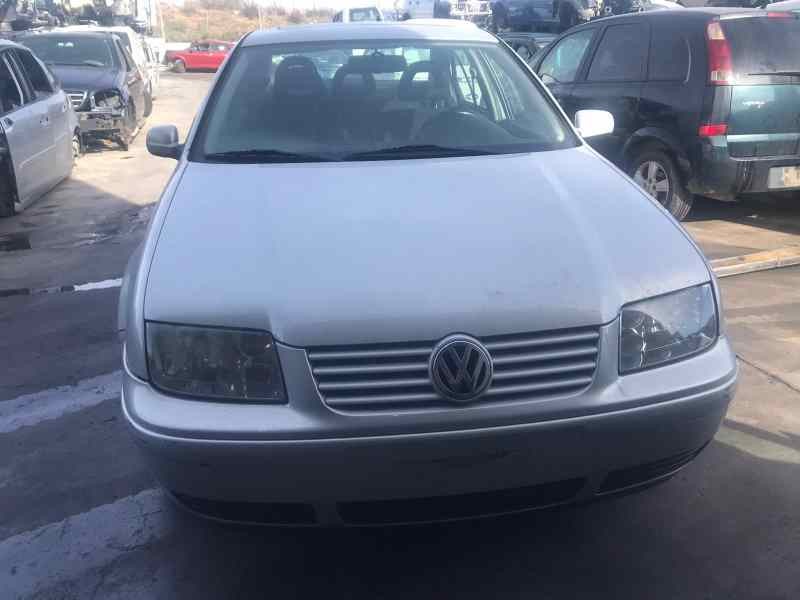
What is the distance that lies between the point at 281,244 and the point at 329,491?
2.61ft

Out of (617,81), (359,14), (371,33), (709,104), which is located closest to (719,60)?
(709,104)

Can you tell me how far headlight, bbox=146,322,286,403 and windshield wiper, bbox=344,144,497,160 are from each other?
1275 millimetres

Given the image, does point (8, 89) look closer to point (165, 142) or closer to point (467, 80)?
point (165, 142)

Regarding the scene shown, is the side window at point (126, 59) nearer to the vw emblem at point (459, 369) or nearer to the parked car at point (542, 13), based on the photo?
the parked car at point (542, 13)

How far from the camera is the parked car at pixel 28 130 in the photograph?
746cm

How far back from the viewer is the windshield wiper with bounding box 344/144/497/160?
11.1 ft

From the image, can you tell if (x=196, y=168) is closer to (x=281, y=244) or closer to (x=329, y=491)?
(x=281, y=244)

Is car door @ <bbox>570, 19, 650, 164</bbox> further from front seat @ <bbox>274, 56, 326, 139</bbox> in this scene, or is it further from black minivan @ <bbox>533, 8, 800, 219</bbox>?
front seat @ <bbox>274, 56, 326, 139</bbox>

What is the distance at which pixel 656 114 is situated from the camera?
6.72 metres

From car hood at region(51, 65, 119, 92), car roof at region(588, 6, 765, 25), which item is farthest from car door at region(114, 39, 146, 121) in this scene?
car roof at region(588, 6, 765, 25)

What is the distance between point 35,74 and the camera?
8750 mm

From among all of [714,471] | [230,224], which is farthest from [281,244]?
[714,471]

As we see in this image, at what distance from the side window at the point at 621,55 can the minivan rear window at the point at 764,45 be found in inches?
32.5

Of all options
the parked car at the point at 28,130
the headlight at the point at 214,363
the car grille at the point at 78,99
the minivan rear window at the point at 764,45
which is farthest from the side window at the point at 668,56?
the car grille at the point at 78,99
